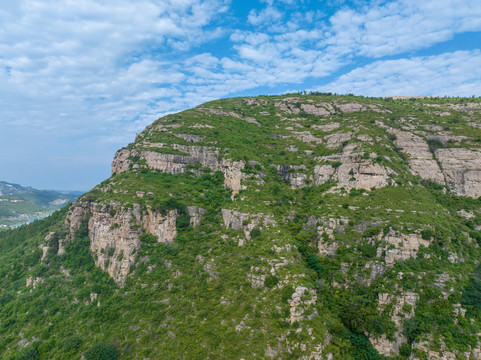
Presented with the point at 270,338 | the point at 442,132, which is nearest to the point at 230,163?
the point at 270,338

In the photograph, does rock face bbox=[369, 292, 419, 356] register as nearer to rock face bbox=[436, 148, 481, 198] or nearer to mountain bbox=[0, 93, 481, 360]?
mountain bbox=[0, 93, 481, 360]

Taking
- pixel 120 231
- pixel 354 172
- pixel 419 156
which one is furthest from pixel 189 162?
pixel 419 156

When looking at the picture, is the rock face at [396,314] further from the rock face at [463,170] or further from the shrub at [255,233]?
the rock face at [463,170]

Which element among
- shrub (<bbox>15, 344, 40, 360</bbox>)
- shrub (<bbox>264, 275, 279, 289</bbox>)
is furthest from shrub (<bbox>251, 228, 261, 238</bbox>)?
shrub (<bbox>15, 344, 40, 360</bbox>)

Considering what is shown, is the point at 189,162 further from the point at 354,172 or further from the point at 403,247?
the point at 403,247

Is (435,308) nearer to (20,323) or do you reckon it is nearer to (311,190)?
(311,190)

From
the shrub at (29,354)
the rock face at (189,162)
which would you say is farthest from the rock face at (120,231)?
the rock face at (189,162)
